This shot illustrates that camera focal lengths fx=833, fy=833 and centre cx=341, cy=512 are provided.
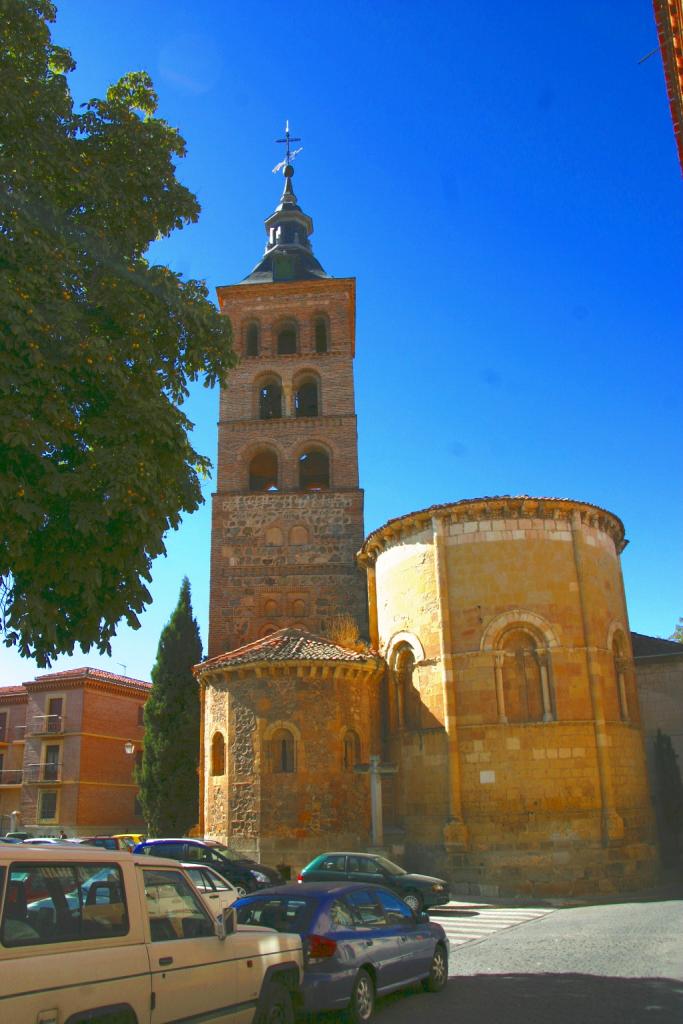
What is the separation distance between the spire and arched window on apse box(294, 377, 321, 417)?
16.1 feet

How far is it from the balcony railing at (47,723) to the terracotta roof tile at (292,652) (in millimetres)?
20341

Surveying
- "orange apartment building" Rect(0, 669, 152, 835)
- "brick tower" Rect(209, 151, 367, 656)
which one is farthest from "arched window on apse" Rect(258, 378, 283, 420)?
"orange apartment building" Rect(0, 669, 152, 835)

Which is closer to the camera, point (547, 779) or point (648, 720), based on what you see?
point (547, 779)

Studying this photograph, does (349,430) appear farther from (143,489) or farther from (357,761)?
(143,489)

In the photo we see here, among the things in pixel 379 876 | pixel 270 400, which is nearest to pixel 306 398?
pixel 270 400

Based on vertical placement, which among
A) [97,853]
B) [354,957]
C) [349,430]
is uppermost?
[349,430]

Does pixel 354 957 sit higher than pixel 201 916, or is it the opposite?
pixel 201 916

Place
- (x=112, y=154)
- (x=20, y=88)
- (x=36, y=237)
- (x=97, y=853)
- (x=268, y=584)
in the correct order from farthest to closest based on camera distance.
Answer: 1. (x=268, y=584)
2. (x=112, y=154)
3. (x=20, y=88)
4. (x=36, y=237)
5. (x=97, y=853)

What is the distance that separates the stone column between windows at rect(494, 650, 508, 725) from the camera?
21156 mm

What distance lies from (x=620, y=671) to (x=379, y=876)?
34.5ft

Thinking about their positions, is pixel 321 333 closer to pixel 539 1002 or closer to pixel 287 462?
pixel 287 462

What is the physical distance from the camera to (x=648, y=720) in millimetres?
26312

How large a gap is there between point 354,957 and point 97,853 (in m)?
3.65

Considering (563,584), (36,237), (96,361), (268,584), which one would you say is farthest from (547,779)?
(36,237)
